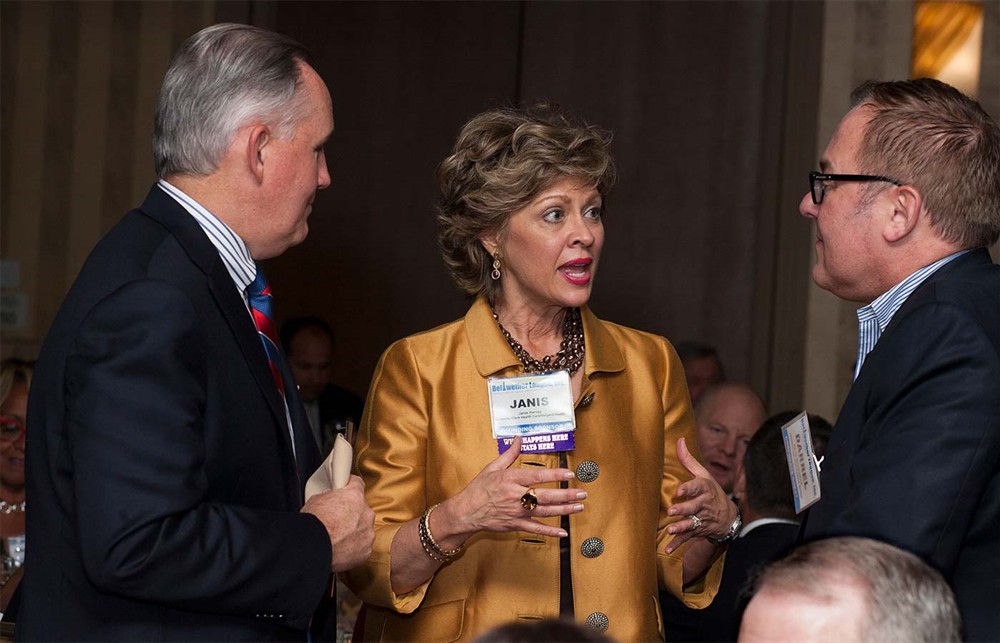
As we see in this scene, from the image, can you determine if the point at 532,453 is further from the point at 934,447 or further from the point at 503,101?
the point at 503,101

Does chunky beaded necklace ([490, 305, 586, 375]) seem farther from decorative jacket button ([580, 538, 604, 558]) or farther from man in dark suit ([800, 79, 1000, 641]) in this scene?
man in dark suit ([800, 79, 1000, 641])

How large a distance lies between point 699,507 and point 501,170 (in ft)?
2.94

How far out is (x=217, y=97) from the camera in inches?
81.9

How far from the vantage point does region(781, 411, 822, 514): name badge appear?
240 centimetres

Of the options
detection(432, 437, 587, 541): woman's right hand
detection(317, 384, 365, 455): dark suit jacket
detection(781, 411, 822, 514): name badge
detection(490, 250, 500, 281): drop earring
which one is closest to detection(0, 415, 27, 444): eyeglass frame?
detection(317, 384, 365, 455): dark suit jacket

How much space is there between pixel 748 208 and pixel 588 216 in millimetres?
3861

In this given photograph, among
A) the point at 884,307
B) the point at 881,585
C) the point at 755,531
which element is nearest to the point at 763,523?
the point at 755,531

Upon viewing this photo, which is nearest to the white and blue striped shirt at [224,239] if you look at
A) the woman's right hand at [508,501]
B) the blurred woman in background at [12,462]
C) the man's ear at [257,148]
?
the man's ear at [257,148]

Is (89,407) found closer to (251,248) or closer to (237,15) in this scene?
(251,248)

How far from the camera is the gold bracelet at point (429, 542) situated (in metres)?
2.49

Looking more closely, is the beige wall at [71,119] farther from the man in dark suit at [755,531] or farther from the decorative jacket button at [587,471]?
the decorative jacket button at [587,471]

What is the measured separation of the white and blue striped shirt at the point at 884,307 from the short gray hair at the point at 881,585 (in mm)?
722

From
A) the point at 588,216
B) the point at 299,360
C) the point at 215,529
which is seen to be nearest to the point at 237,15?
the point at 299,360

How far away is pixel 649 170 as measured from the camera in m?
6.57
